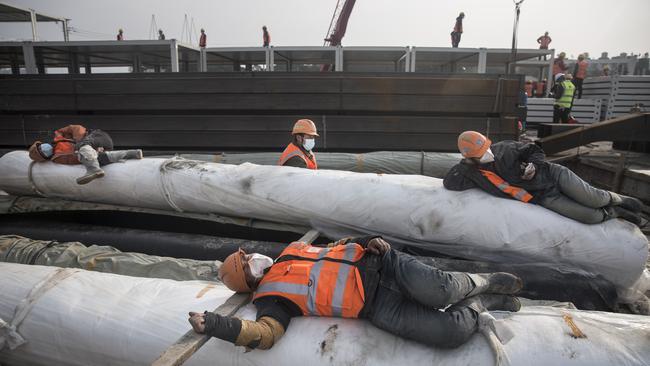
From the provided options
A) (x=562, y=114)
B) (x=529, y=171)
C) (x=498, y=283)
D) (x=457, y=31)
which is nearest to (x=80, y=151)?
(x=498, y=283)

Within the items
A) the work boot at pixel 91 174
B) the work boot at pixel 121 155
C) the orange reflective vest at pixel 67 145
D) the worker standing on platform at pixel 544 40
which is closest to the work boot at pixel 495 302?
the work boot at pixel 91 174

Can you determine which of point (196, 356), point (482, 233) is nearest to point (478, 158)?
point (482, 233)

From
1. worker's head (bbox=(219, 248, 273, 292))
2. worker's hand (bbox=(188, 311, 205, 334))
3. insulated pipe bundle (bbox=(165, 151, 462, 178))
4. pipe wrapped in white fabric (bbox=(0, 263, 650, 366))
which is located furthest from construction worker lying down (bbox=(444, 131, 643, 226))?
worker's hand (bbox=(188, 311, 205, 334))

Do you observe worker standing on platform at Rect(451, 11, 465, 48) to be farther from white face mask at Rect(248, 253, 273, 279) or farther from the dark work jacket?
white face mask at Rect(248, 253, 273, 279)

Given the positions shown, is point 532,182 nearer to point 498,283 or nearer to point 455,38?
point 498,283

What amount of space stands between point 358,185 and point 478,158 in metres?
1.10

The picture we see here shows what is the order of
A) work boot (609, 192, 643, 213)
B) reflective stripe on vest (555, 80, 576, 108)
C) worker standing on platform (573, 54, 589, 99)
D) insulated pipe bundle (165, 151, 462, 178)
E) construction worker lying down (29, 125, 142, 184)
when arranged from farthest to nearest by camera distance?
worker standing on platform (573, 54, 589, 99) → reflective stripe on vest (555, 80, 576, 108) → insulated pipe bundle (165, 151, 462, 178) → construction worker lying down (29, 125, 142, 184) → work boot (609, 192, 643, 213)

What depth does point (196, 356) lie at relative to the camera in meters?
2.23

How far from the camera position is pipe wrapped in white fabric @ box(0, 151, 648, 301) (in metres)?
3.04

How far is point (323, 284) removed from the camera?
226 cm

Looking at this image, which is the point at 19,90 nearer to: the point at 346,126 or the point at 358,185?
the point at 346,126

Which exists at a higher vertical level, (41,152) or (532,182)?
(41,152)

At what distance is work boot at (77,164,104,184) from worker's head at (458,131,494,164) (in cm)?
378

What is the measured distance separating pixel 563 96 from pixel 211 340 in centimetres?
966
